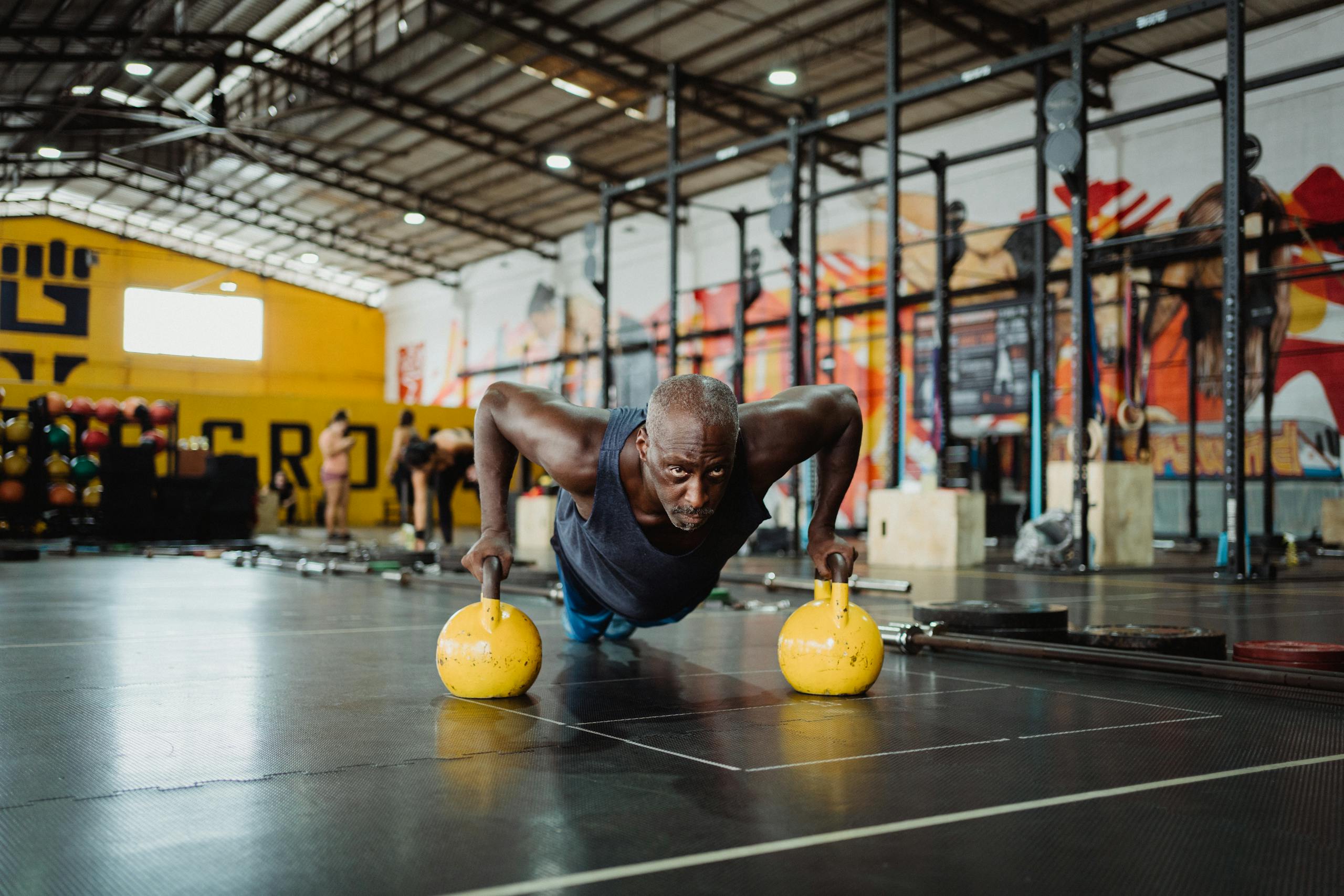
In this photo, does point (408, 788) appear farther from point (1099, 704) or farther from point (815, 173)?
point (815, 173)

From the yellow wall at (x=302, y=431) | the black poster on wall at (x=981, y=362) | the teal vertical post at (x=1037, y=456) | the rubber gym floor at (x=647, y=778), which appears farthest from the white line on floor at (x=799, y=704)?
the yellow wall at (x=302, y=431)

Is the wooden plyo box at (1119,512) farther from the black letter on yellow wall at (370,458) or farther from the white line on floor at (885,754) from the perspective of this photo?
the black letter on yellow wall at (370,458)

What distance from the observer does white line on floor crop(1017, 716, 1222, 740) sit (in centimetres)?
197

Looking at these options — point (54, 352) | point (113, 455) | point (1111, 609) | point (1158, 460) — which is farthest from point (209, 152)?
point (1111, 609)

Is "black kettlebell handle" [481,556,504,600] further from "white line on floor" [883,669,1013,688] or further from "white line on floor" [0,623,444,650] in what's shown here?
"white line on floor" [0,623,444,650]

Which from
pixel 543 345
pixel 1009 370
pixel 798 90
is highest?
pixel 798 90

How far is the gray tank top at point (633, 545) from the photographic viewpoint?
7.66ft

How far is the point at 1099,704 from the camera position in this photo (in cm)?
234

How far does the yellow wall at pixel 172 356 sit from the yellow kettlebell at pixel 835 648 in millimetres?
22020

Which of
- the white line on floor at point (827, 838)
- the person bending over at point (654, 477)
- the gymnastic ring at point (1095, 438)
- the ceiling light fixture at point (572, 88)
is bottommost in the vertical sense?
the white line on floor at point (827, 838)

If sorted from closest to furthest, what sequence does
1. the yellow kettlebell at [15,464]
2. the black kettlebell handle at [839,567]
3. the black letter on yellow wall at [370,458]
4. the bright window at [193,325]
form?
the black kettlebell handle at [839,567]
the yellow kettlebell at [15,464]
the black letter on yellow wall at [370,458]
the bright window at [193,325]

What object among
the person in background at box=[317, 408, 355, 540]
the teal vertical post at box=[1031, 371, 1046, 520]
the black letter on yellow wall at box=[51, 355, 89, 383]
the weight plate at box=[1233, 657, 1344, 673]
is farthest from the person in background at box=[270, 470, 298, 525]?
the weight plate at box=[1233, 657, 1344, 673]

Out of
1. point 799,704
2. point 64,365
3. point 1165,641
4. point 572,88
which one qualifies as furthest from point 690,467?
point 64,365

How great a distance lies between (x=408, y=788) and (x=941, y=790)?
75 cm
